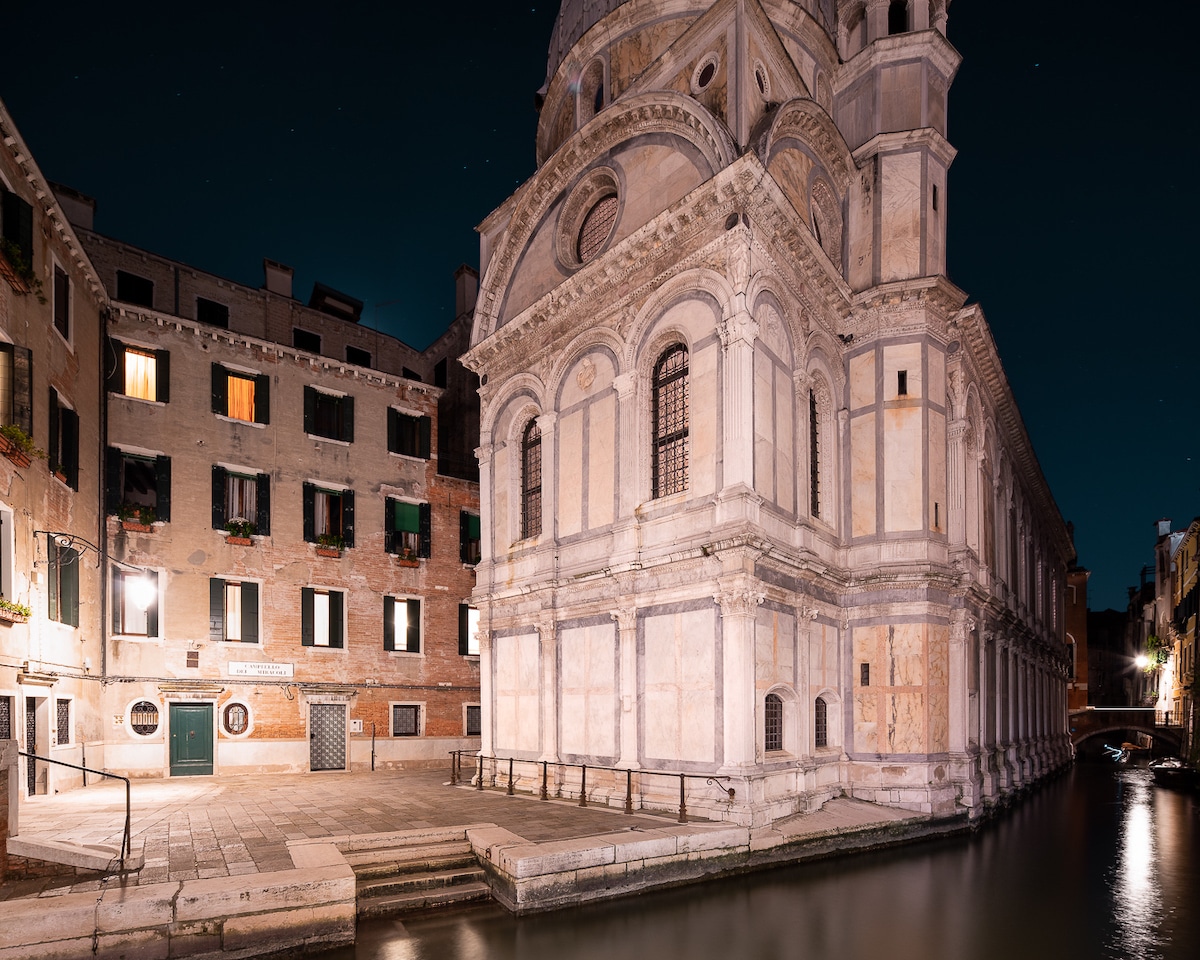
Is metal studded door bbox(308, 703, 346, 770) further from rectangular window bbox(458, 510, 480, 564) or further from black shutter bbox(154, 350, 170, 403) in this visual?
black shutter bbox(154, 350, 170, 403)

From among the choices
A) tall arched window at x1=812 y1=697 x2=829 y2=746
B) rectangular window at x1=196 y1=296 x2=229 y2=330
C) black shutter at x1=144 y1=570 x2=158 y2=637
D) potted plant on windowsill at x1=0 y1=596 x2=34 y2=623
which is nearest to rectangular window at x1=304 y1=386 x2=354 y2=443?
rectangular window at x1=196 y1=296 x2=229 y2=330

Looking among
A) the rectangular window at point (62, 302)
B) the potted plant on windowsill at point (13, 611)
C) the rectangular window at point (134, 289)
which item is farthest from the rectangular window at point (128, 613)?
the rectangular window at point (134, 289)

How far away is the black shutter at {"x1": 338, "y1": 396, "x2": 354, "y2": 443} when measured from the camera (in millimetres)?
24547

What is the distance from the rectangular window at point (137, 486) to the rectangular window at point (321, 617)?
4.10 metres

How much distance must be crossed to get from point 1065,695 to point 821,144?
3247 centimetres

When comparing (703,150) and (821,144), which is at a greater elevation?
(821,144)

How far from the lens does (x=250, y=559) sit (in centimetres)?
2247

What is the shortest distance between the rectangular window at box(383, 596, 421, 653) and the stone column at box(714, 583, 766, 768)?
41.4ft

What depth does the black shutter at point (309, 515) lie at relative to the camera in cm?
2350

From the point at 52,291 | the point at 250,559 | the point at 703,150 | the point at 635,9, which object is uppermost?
the point at 635,9

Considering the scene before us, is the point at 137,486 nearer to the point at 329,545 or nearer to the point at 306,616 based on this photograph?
the point at 329,545

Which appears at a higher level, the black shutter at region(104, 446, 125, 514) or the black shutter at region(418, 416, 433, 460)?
the black shutter at region(418, 416, 433, 460)

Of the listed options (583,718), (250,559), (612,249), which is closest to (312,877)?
(583,718)

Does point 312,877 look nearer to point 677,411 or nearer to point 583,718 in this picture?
point 583,718
